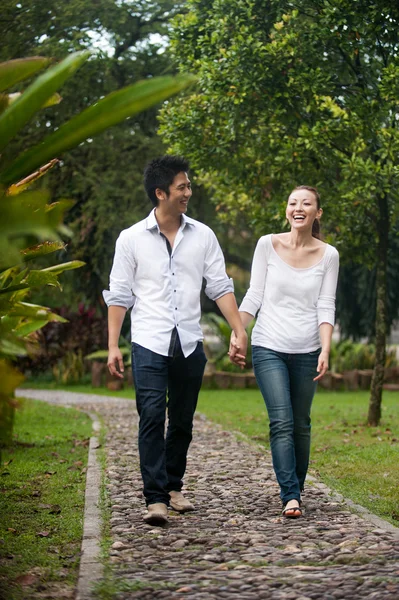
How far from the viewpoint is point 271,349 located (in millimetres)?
6035

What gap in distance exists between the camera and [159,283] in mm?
5852

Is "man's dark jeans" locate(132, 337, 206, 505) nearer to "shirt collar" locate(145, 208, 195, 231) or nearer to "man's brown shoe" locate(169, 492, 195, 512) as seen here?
"man's brown shoe" locate(169, 492, 195, 512)

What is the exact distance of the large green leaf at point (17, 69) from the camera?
3789 millimetres

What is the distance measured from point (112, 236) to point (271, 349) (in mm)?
16604

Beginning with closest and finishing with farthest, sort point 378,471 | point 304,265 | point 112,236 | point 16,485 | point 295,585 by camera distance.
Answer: point 295,585, point 304,265, point 16,485, point 378,471, point 112,236

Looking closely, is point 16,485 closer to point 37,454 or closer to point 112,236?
point 37,454

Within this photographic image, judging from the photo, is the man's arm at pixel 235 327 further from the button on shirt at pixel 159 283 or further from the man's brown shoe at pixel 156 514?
the man's brown shoe at pixel 156 514

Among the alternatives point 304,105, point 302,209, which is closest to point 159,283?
point 302,209

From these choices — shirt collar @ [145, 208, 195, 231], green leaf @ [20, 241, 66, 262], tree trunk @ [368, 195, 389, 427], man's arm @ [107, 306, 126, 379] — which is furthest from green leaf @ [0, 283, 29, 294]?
tree trunk @ [368, 195, 389, 427]

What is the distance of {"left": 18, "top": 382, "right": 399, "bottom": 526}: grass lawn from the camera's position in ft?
23.3

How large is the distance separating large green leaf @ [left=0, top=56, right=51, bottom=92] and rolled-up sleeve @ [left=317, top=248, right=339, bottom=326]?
2.82 meters

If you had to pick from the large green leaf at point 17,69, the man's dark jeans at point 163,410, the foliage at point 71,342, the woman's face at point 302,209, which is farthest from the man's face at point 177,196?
the foliage at point 71,342

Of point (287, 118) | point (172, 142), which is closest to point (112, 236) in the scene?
point (172, 142)

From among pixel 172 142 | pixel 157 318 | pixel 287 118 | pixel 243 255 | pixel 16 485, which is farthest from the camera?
pixel 243 255
